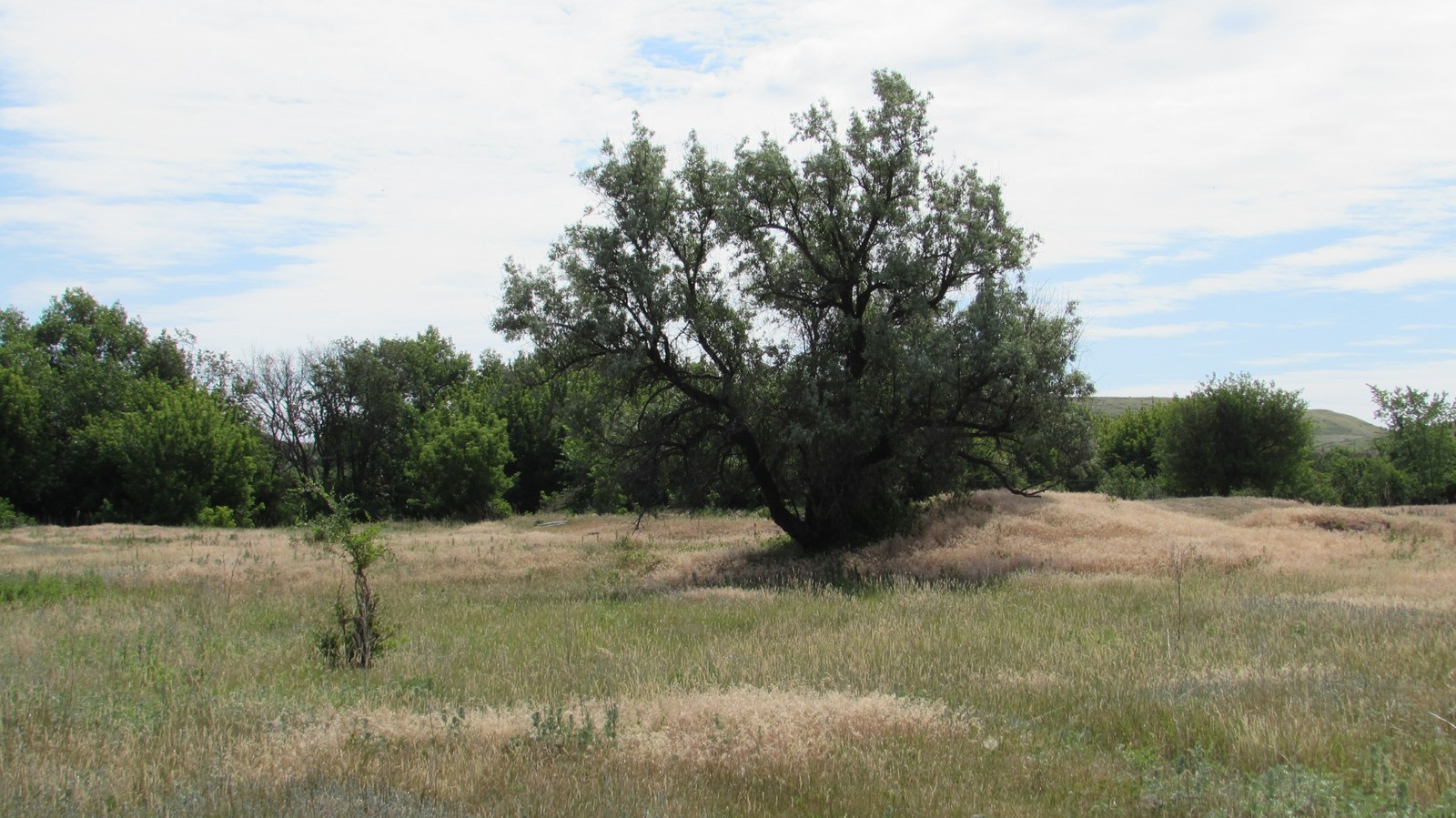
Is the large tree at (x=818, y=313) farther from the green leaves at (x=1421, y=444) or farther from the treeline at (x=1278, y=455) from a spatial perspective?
the green leaves at (x=1421, y=444)

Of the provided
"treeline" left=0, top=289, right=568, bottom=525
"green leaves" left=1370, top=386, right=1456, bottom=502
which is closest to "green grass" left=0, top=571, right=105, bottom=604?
"treeline" left=0, top=289, right=568, bottom=525

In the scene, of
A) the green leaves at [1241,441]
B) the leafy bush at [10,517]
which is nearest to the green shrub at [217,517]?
→ the leafy bush at [10,517]

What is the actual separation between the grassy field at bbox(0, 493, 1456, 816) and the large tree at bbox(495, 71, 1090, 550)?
4482 millimetres

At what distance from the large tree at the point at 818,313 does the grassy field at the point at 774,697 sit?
14.7 feet

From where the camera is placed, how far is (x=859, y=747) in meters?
7.15

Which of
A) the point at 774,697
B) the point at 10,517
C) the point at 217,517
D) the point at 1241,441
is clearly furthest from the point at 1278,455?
the point at 10,517

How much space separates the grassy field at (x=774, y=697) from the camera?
632 centimetres

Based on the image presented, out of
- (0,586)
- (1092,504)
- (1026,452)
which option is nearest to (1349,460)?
(1092,504)

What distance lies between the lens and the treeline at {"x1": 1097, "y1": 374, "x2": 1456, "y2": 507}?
165ft

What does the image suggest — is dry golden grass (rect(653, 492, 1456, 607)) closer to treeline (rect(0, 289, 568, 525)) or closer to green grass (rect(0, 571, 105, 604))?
green grass (rect(0, 571, 105, 604))

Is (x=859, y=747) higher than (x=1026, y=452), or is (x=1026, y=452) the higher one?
(x=1026, y=452)

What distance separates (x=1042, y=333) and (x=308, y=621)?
16.8 metres

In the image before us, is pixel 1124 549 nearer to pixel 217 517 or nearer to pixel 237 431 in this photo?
pixel 217 517

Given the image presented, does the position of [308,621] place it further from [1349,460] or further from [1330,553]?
[1349,460]
